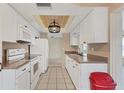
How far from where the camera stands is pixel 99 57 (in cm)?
409

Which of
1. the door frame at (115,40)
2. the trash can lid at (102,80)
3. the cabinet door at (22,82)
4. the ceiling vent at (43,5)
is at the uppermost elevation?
the ceiling vent at (43,5)

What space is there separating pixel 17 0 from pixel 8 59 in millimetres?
2405

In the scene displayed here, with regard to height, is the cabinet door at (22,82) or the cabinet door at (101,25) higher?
the cabinet door at (101,25)

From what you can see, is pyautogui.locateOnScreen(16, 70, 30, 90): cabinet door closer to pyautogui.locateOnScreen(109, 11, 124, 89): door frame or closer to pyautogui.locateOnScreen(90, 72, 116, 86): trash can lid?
pyautogui.locateOnScreen(90, 72, 116, 86): trash can lid

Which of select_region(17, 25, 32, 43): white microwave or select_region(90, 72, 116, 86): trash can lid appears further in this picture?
select_region(17, 25, 32, 43): white microwave

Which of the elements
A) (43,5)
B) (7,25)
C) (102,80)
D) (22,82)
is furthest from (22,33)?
(102,80)

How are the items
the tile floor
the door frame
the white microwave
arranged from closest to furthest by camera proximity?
the door frame → the white microwave → the tile floor

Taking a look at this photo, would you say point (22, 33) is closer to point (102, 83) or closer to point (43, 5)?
point (43, 5)

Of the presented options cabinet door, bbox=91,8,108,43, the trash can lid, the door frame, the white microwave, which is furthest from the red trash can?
the white microwave

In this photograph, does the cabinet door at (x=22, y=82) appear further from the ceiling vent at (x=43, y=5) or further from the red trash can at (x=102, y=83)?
the ceiling vent at (x=43, y=5)

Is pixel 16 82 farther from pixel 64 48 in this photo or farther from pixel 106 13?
pixel 64 48

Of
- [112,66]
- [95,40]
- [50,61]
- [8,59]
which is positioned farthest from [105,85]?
[50,61]

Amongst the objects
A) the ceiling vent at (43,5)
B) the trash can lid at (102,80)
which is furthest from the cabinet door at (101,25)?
the ceiling vent at (43,5)

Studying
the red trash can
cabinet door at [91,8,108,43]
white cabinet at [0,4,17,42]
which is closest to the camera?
the red trash can
